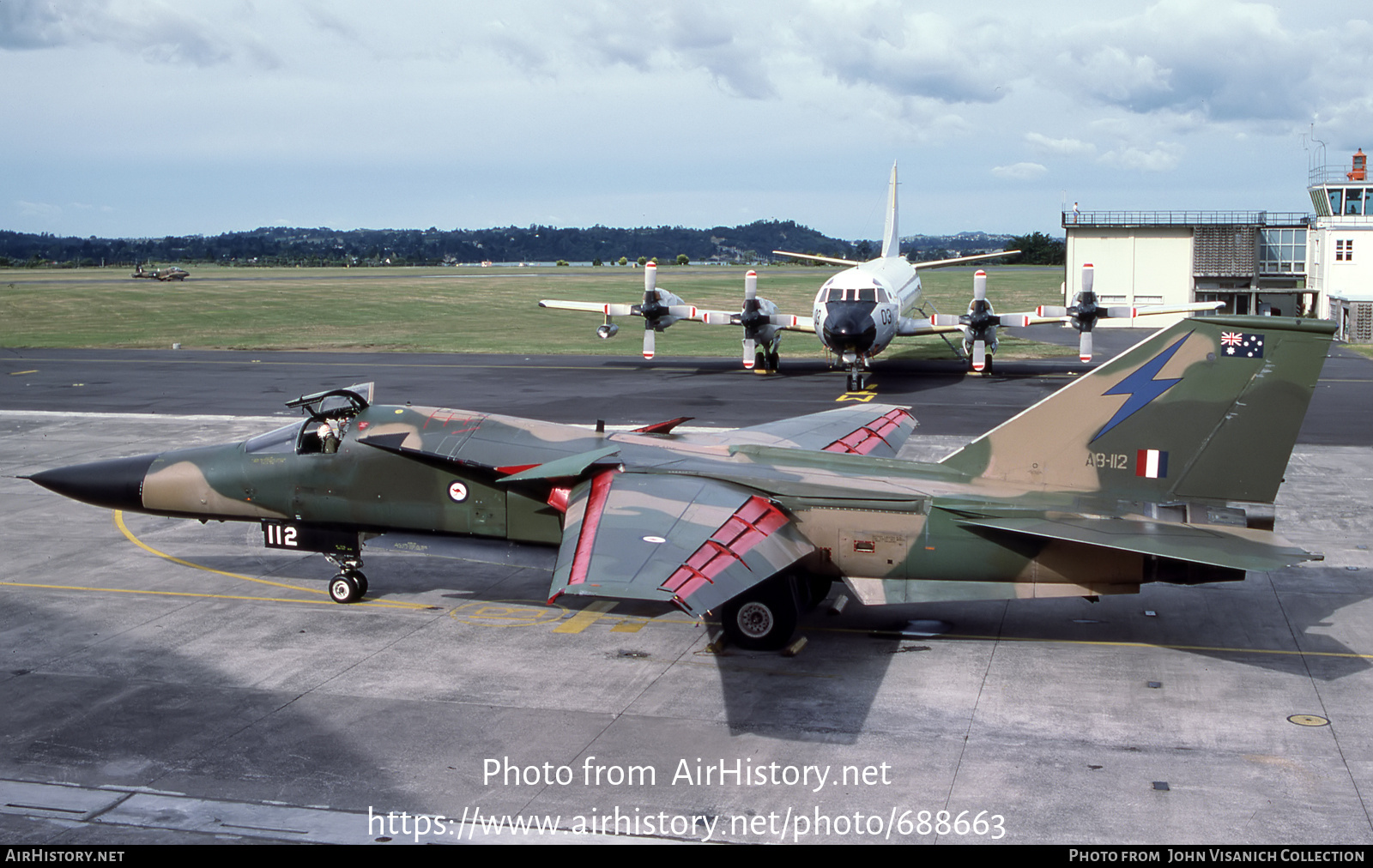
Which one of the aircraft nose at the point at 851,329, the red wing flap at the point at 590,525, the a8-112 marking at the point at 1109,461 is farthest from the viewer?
the aircraft nose at the point at 851,329

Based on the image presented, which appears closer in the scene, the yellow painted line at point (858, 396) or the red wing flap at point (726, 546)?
the red wing flap at point (726, 546)

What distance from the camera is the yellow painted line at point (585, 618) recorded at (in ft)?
56.4

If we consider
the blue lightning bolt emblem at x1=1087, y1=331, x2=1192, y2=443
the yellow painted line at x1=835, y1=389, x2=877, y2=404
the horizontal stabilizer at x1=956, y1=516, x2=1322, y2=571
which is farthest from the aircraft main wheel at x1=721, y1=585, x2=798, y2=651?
the yellow painted line at x1=835, y1=389, x2=877, y2=404

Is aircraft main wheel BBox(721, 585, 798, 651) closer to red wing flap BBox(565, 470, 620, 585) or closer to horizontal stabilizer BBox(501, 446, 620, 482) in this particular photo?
red wing flap BBox(565, 470, 620, 585)

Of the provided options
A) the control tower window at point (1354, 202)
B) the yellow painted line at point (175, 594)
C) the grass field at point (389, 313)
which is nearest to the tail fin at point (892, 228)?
the grass field at point (389, 313)

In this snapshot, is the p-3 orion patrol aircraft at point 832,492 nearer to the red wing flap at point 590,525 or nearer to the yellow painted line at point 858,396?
the red wing flap at point 590,525

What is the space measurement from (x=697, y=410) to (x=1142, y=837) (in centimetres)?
3027

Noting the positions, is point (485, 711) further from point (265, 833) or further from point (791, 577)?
point (791, 577)

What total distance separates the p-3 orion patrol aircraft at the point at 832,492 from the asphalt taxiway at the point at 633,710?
3.32 feet

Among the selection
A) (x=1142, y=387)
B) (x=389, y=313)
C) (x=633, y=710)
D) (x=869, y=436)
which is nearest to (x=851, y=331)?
(x=869, y=436)

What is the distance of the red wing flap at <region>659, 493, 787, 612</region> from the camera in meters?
12.7

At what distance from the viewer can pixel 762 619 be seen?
52.3ft

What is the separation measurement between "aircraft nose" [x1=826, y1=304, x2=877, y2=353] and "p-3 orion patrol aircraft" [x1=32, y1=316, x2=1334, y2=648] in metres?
26.9

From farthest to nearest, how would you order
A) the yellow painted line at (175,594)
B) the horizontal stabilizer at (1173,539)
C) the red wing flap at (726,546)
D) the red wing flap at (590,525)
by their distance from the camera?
1. the yellow painted line at (175,594)
2. the horizontal stabilizer at (1173,539)
3. the red wing flap at (590,525)
4. the red wing flap at (726,546)
